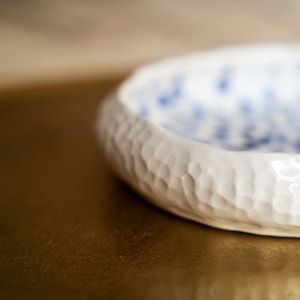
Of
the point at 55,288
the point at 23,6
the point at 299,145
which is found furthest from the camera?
the point at 23,6

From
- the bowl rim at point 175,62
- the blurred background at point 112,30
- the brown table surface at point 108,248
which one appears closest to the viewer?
the brown table surface at point 108,248

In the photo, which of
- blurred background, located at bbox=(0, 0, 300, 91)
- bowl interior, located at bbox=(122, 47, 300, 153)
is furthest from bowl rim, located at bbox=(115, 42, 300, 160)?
blurred background, located at bbox=(0, 0, 300, 91)

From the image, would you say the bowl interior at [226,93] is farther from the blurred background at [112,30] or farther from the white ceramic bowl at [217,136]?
the blurred background at [112,30]

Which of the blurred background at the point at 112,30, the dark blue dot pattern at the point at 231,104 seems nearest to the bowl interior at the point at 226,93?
the dark blue dot pattern at the point at 231,104

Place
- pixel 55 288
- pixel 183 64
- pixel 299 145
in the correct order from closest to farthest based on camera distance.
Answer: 1. pixel 55 288
2. pixel 299 145
3. pixel 183 64

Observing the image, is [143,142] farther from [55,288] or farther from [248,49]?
[248,49]

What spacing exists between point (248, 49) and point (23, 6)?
35 centimetres

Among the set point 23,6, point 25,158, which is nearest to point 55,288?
point 25,158

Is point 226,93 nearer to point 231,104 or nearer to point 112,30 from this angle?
point 231,104

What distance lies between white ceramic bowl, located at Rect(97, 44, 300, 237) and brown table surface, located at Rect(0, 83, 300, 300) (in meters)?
0.02

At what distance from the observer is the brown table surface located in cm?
33

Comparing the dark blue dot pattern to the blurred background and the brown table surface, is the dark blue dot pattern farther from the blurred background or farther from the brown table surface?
the blurred background

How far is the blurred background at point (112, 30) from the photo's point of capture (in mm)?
801

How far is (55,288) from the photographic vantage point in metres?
0.33
